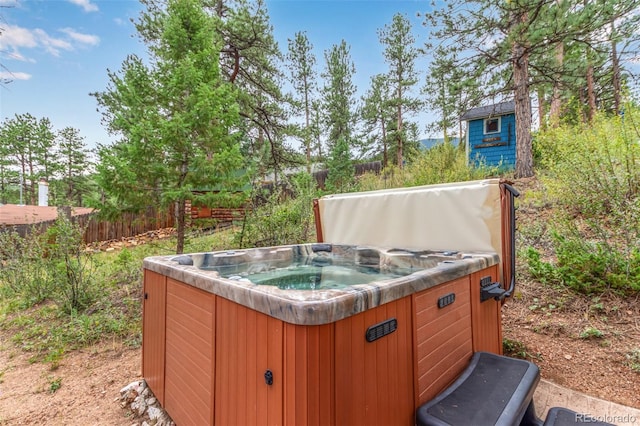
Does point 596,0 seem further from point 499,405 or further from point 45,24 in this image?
point 45,24

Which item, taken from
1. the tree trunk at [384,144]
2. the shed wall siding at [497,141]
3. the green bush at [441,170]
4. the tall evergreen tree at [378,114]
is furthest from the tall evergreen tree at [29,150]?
the shed wall siding at [497,141]

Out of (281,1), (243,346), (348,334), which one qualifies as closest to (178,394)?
(243,346)

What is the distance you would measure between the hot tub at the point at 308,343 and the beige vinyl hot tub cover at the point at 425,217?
0.94 feet

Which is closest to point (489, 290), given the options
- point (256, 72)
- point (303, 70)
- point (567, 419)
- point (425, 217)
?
point (567, 419)

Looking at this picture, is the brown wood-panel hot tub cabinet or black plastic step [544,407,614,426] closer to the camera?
the brown wood-panel hot tub cabinet

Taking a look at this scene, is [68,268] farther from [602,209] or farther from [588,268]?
[602,209]

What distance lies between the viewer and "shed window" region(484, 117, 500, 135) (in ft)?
31.9

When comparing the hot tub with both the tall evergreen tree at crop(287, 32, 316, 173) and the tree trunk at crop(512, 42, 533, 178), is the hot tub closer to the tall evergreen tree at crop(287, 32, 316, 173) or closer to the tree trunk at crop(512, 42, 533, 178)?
the tree trunk at crop(512, 42, 533, 178)

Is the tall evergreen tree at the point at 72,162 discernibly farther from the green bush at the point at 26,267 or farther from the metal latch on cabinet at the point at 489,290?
the metal latch on cabinet at the point at 489,290

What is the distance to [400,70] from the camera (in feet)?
43.2

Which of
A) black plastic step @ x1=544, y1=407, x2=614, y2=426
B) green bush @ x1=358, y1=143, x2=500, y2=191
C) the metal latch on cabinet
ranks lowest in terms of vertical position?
black plastic step @ x1=544, y1=407, x2=614, y2=426

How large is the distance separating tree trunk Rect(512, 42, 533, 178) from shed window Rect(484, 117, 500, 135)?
3712mm

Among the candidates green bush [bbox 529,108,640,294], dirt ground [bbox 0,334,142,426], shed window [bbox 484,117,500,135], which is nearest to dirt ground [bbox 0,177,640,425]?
dirt ground [bbox 0,334,142,426]

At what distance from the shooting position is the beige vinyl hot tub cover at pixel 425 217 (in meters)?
2.18
